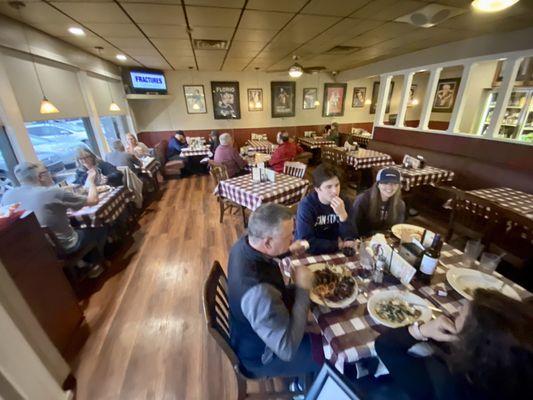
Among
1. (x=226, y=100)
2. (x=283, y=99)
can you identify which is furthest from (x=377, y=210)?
(x=283, y=99)

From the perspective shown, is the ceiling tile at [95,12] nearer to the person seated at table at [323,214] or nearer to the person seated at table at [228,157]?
the person seated at table at [228,157]

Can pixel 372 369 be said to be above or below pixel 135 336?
above

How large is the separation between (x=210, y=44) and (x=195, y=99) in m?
3.21

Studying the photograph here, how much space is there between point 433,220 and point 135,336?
402 cm

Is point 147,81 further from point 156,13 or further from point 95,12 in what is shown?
point 156,13

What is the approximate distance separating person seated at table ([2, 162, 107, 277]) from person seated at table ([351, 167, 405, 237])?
2579 mm

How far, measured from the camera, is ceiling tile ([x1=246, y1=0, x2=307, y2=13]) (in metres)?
2.20

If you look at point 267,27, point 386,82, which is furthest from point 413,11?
point 386,82

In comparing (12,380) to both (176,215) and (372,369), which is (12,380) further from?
(176,215)

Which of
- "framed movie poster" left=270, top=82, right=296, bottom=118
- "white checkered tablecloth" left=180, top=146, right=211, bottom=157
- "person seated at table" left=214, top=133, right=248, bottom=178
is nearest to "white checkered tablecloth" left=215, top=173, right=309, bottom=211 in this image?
"person seated at table" left=214, top=133, right=248, bottom=178

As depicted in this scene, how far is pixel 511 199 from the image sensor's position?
245 centimetres

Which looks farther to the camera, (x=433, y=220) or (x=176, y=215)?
(x=176, y=215)

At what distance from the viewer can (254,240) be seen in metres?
1.04

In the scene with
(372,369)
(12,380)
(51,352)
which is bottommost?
(51,352)
